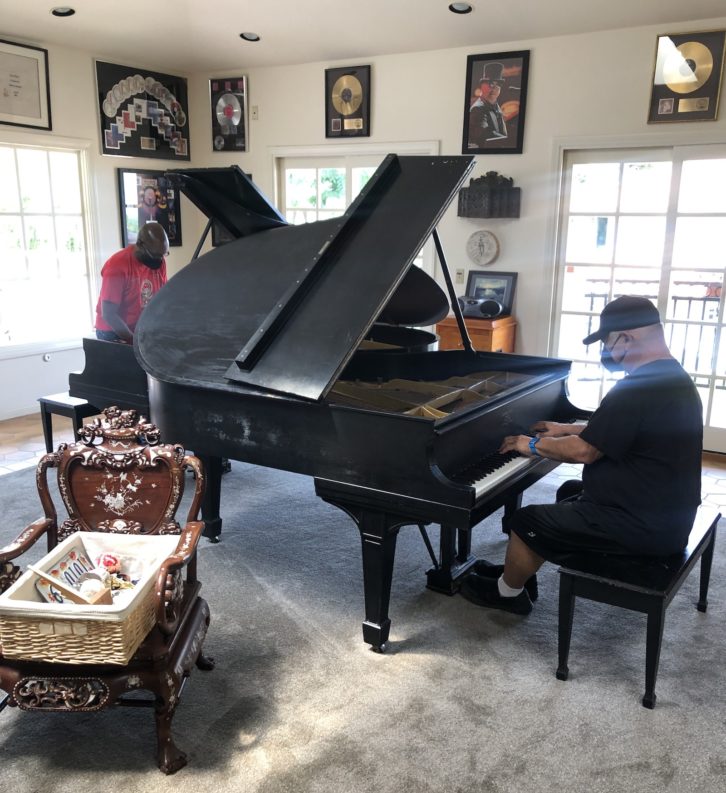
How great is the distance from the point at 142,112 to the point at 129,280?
2574 millimetres

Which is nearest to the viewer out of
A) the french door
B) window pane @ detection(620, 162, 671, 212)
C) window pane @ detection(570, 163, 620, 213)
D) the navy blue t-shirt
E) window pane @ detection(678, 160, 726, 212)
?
the navy blue t-shirt

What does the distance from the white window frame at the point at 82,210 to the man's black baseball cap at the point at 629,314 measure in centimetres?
489

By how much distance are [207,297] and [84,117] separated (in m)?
3.60

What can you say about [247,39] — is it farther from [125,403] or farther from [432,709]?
[432,709]

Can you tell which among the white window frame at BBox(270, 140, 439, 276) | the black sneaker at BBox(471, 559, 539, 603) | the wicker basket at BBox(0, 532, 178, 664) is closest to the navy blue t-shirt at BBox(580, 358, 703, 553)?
the black sneaker at BBox(471, 559, 539, 603)

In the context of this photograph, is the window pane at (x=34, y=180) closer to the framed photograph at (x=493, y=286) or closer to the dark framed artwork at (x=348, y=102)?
the dark framed artwork at (x=348, y=102)

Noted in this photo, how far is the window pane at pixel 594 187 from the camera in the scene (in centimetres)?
519

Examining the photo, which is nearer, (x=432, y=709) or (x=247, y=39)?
(x=432, y=709)

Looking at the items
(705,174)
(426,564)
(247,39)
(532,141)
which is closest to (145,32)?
(247,39)

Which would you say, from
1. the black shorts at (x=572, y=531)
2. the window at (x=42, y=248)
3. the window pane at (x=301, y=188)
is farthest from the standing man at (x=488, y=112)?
the black shorts at (x=572, y=531)

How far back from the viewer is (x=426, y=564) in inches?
133

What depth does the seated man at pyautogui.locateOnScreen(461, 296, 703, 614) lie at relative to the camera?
7.90 feet

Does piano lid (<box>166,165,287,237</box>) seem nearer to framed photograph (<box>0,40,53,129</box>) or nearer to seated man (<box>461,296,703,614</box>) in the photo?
seated man (<box>461,296,703,614</box>)

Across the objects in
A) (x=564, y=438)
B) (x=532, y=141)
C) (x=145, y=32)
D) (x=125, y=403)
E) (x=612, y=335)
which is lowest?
(x=125, y=403)
